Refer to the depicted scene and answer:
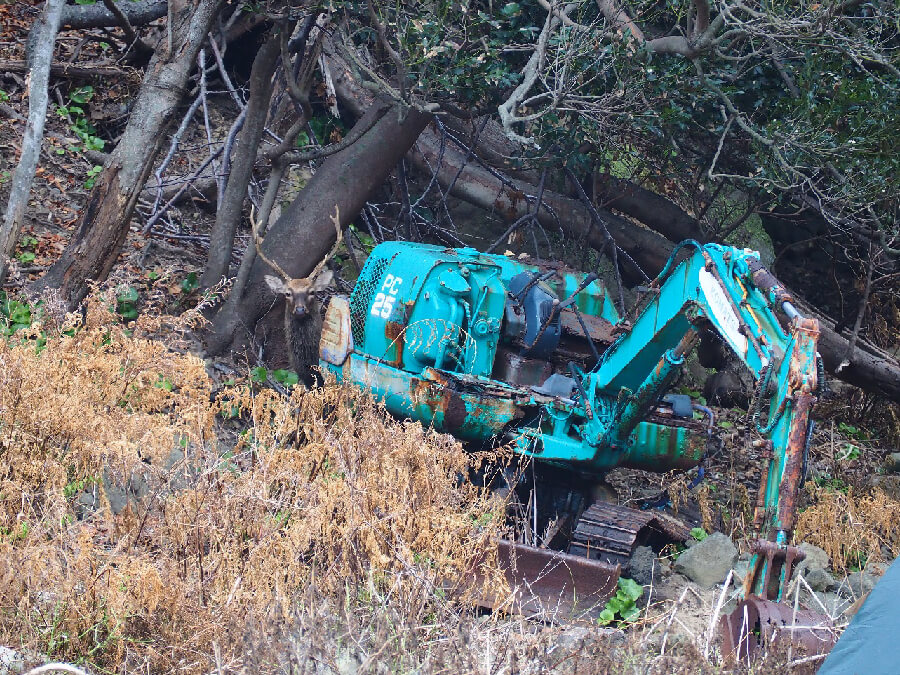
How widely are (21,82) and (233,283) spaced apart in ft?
12.3

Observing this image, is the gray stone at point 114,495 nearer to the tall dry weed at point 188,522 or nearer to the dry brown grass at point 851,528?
the tall dry weed at point 188,522

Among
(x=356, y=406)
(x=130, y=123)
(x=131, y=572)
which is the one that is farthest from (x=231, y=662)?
(x=130, y=123)

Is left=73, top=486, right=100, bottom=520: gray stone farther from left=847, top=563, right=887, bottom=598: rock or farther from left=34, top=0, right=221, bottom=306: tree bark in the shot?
left=847, top=563, right=887, bottom=598: rock

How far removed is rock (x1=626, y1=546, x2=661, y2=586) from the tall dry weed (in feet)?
3.46

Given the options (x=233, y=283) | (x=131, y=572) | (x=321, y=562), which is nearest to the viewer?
(x=131, y=572)

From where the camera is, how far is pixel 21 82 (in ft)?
34.9

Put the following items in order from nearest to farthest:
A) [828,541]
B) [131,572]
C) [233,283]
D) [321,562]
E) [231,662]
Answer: [231,662] < [131,572] < [321,562] < [828,541] < [233,283]

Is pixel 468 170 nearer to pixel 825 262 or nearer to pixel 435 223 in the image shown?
pixel 435 223

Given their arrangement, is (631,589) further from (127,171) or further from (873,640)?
(127,171)

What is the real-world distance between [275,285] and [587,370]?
280cm

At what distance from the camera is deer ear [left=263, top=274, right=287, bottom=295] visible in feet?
27.2

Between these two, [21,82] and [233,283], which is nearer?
[233,283]

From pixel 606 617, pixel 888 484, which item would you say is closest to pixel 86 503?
pixel 606 617

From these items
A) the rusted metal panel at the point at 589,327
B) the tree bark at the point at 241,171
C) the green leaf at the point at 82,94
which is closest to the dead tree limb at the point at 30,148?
the tree bark at the point at 241,171
